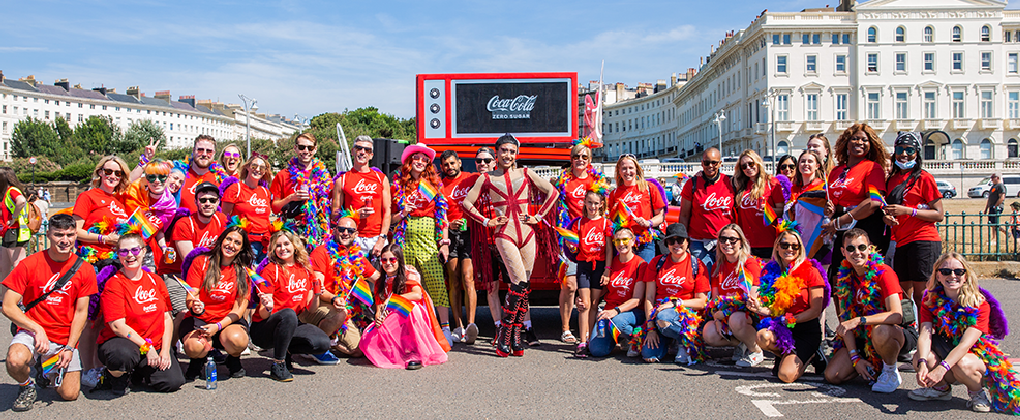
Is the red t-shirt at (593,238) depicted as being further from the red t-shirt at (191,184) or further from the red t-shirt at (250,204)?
the red t-shirt at (191,184)

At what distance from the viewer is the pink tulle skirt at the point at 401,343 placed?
18.0ft

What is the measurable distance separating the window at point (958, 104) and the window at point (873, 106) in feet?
20.6

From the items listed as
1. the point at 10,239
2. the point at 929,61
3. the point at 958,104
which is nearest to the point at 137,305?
the point at 10,239

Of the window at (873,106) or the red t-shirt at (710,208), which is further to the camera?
the window at (873,106)

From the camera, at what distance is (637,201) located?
6.30m

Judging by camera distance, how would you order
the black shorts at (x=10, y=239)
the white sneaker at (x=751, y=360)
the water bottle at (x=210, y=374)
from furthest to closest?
1. the black shorts at (x=10, y=239)
2. the white sneaker at (x=751, y=360)
3. the water bottle at (x=210, y=374)

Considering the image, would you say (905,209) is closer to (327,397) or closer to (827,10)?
(327,397)

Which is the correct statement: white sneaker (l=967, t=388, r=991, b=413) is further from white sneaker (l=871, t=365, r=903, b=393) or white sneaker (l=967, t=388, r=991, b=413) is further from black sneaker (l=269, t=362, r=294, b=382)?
black sneaker (l=269, t=362, r=294, b=382)

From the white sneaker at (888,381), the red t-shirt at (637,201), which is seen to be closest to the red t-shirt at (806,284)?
the white sneaker at (888,381)

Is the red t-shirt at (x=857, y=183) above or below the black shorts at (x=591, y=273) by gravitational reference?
above

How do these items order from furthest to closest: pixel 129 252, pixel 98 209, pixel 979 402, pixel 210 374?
pixel 98 209
pixel 210 374
pixel 129 252
pixel 979 402

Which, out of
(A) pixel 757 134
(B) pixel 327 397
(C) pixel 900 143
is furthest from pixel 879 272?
(A) pixel 757 134

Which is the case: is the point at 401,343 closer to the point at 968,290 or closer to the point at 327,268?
the point at 327,268

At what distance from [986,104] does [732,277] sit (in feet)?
227
